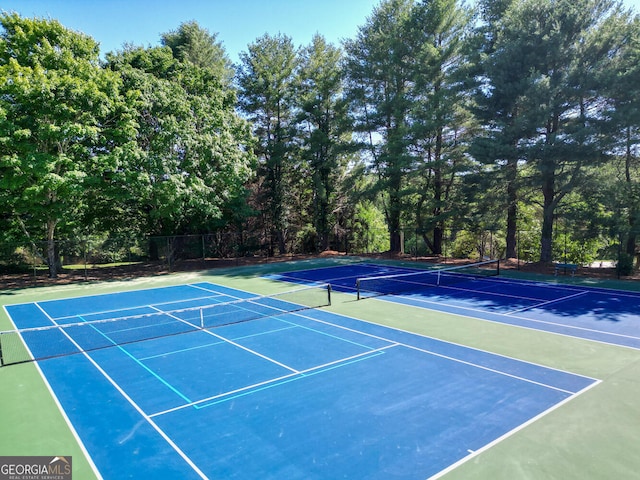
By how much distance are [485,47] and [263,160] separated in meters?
18.2

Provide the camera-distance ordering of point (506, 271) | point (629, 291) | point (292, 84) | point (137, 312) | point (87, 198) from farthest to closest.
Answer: point (292, 84)
point (87, 198)
point (506, 271)
point (629, 291)
point (137, 312)

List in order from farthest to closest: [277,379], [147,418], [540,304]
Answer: [540,304], [277,379], [147,418]

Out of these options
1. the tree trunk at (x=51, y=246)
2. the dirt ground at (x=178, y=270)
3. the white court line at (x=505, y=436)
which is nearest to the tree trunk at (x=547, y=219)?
the dirt ground at (x=178, y=270)

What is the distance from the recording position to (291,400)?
7.24 m

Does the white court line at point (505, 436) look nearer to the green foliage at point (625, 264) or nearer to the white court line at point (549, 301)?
the white court line at point (549, 301)

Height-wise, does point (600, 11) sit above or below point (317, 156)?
above

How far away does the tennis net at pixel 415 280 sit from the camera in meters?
17.3

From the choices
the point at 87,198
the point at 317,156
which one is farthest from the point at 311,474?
the point at 317,156

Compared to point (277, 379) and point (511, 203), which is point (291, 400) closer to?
point (277, 379)

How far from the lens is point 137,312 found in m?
14.4

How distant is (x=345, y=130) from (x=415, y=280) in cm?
1601

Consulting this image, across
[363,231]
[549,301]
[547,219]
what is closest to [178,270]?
[363,231]

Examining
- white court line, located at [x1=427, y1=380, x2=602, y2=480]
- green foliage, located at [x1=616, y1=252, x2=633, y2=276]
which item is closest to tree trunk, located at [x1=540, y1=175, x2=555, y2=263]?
green foliage, located at [x1=616, y1=252, x2=633, y2=276]

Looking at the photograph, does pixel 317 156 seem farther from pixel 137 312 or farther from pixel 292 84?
pixel 137 312
